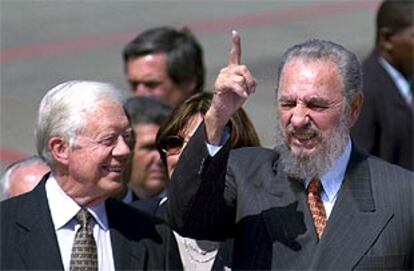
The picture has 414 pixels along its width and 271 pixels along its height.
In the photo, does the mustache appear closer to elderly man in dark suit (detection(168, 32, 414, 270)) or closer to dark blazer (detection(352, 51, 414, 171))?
elderly man in dark suit (detection(168, 32, 414, 270))

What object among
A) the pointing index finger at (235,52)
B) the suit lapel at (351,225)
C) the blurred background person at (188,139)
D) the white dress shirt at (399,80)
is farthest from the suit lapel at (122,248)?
the white dress shirt at (399,80)

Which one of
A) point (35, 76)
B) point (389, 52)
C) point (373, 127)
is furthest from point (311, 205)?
point (35, 76)

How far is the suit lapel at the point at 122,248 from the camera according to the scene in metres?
5.15

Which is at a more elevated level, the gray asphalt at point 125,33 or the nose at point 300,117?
the nose at point 300,117

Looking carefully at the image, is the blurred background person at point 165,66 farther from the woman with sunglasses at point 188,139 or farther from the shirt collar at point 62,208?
the shirt collar at point 62,208

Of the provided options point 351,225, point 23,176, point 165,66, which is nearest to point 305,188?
point 351,225

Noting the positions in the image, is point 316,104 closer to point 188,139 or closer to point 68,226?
point 188,139

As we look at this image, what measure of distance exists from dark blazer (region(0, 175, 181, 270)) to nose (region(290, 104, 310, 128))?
91cm

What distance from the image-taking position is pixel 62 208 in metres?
5.17

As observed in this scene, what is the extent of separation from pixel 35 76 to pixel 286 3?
4844 millimetres

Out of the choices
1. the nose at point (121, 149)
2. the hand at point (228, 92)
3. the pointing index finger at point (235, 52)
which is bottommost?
the nose at point (121, 149)

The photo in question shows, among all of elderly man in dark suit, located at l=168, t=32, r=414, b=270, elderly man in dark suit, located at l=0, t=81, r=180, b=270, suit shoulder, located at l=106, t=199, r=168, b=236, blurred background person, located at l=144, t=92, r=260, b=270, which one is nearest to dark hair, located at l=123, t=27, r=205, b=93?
blurred background person, located at l=144, t=92, r=260, b=270

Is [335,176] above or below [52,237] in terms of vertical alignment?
above

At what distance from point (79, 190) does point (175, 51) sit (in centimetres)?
331
